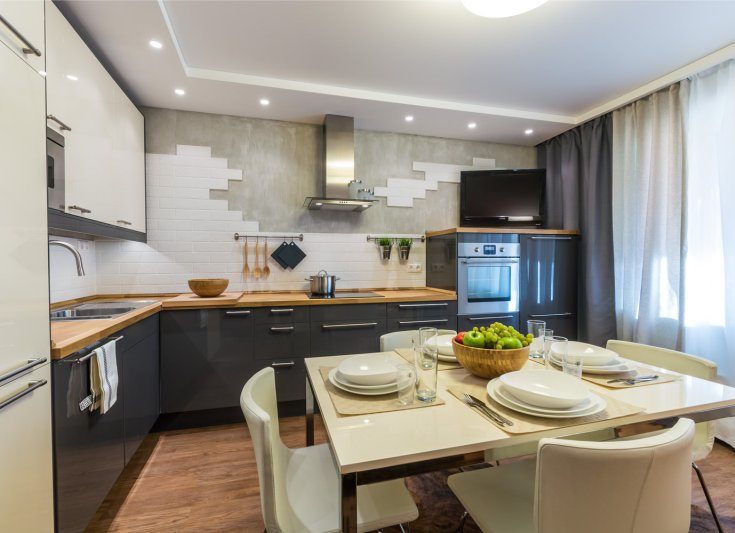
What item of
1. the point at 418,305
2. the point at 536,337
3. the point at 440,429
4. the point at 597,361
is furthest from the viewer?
the point at 418,305

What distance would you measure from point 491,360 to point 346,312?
1.61 meters

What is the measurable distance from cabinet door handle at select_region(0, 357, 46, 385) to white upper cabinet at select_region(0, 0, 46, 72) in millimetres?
958

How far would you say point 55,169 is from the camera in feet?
5.28

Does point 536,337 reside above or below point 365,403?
above

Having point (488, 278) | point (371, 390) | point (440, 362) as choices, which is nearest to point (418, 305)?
point (488, 278)

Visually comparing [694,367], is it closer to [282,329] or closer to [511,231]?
[511,231]

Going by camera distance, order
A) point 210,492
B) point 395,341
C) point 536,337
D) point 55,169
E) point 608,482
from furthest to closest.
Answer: point 395,341 < point 210,492 < point 55,169 < point 536,337 < point 608,482

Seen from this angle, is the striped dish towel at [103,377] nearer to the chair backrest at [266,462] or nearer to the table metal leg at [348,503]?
the chair backrest at [266,462]

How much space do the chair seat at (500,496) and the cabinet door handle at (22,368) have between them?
1.39 metres

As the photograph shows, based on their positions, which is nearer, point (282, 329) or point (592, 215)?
point (282, 329)

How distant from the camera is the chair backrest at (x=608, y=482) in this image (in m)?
0.72

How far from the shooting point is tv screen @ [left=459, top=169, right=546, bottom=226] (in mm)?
3527

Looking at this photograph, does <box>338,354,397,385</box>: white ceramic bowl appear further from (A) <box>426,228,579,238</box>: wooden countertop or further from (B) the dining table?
(A) <box>426,228,579,238</box>: wooden countertop

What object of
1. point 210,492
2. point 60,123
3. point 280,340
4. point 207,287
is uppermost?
point 60,123
